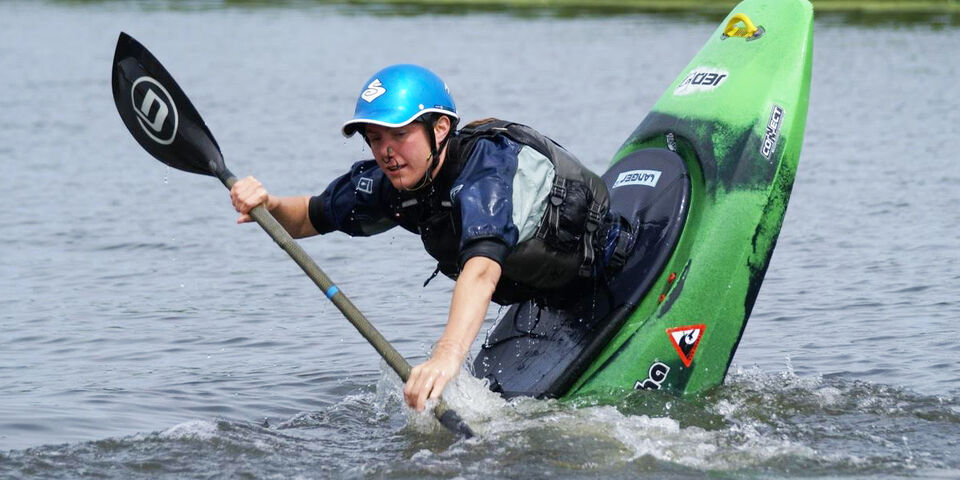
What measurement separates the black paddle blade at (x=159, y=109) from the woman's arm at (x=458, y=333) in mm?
1744

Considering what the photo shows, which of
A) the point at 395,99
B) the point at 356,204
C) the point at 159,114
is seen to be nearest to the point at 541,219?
the point at 395,99

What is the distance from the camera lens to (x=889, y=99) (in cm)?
1783

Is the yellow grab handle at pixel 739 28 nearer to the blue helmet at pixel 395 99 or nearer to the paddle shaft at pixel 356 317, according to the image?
the blue helmet at pixel 395 99

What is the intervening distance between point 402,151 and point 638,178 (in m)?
1.70

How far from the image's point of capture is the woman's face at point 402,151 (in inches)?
210

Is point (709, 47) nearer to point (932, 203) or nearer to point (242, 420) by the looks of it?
point (242, 420)

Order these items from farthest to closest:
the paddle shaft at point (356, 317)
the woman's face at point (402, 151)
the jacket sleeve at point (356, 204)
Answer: the jacket sleeve at point (356, 204) → the woman's face at point (402, 151) → the paddle shaft at point (356, 317)

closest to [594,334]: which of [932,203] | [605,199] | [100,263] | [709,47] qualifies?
[605,199]

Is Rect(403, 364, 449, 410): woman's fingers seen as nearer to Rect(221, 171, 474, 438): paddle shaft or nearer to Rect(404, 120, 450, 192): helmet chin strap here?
Rect(221, 171, 474, 438): paddle shaft

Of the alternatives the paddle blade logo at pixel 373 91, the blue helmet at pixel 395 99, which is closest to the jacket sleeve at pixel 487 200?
the blue helmet at pixel 395 99

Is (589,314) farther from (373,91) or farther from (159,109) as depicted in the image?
(159,109)

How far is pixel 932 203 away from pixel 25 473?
811 centimetres

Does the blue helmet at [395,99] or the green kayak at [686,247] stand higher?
the blue helmet at [395,99]

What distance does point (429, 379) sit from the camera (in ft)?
15.5
